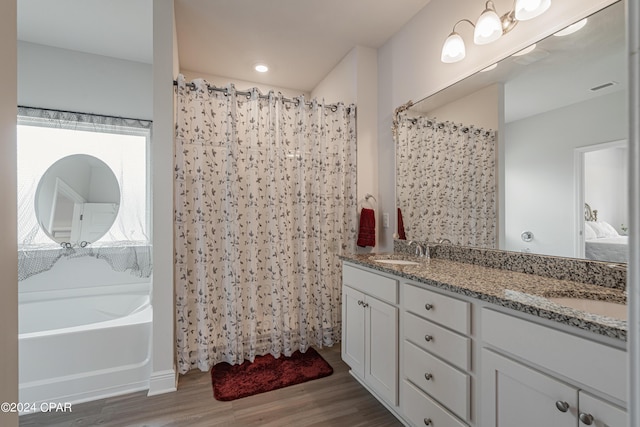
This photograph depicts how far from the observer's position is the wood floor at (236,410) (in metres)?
1.68

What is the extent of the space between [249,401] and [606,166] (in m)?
2.28

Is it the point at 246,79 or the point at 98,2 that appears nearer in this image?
the point at 98,2

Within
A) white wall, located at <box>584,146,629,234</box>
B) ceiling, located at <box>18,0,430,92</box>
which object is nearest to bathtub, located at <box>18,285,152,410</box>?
ceiling, located at <box>18,0,430,92</box>

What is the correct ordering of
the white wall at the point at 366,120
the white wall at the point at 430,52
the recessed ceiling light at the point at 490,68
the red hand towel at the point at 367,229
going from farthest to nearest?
the white wall at the point at 366,120, the red hand towel at the point at 367,229, the recessed ceiling light at the point at 490,68, the white wall at the point at 430,52

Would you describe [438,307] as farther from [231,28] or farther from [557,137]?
[231,28]

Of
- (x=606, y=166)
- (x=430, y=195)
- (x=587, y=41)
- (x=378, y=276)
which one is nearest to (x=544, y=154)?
(x=606, y=166)

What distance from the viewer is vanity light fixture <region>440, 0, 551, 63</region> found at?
1407 millimetres

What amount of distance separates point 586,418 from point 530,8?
1.71 m

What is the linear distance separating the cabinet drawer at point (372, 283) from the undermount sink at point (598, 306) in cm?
72

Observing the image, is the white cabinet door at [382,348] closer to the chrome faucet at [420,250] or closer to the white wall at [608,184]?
the chrome faucet at [420,250]

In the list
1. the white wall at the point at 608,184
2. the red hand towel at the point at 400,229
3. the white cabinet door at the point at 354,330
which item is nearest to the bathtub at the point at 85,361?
the white cabinet door at the point at 354,330

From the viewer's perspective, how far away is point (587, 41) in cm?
130

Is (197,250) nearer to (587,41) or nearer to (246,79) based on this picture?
(246,79)

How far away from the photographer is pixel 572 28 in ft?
4.35
